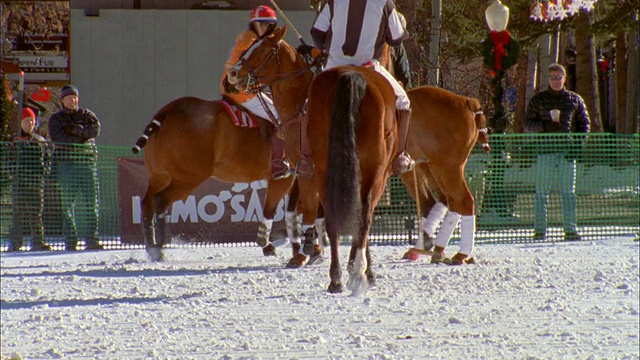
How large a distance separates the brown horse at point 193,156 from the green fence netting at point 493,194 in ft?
7.15

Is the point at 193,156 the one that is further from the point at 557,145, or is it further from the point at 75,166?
the point at 557,145

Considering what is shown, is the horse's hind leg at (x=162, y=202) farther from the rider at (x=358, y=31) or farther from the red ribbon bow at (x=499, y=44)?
the red ribbon bow at (x=499, y=44)

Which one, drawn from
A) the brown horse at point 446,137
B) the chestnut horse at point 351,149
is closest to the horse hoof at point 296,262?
the brown horse at point 446,137

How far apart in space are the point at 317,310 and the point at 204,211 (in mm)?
6396

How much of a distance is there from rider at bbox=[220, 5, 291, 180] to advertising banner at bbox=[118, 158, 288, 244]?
2300 mm

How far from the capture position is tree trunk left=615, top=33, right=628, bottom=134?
31.4 metres

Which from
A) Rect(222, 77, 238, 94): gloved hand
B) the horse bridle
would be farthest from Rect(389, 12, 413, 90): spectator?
Rect(222, 77, 238, 94): gloved hand

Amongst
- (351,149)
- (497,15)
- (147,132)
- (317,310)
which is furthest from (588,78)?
(351,149)

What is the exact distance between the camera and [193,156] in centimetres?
1162

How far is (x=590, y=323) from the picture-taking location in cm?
721

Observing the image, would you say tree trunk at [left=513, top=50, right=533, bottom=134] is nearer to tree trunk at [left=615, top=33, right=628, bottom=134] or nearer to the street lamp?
tree trunk at [left=615, top=33, right=628, bottom=134]

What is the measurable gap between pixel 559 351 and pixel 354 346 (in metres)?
1.12

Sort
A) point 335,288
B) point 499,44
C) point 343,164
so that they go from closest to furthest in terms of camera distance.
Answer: point 343,164 → point 335,288 → point 499,44

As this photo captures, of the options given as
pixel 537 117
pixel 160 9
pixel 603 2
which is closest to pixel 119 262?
pixel 537 117
